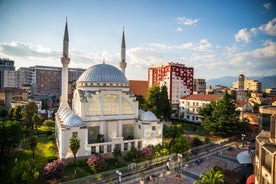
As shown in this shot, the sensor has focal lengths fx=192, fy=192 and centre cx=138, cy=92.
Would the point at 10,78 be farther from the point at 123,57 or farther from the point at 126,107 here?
the point at 126,107

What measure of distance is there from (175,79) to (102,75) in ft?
112

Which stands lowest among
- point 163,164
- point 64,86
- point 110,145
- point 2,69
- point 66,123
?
point 163,164

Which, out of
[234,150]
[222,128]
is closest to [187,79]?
[222,128]

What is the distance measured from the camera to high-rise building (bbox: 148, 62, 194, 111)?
59.3 m

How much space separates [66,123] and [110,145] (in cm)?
641

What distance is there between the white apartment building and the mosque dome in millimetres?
25172

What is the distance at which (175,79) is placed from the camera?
60.0 meters

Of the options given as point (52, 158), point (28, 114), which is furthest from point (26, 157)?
point (28, 114)

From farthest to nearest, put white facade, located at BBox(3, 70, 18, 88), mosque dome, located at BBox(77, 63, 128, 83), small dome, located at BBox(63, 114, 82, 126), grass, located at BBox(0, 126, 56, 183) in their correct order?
1. white facade, located at BBox(3, 70, 18, 88)
2. mosque dome, located at BBox(77, 63, 128, 83)
3. small dome, located at BBox(63, 114, 82, 126)
4. grass, located at BBox(0, 126, 56, 183)

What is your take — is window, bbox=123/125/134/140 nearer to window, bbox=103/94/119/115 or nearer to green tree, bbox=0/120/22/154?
window, bbox=103/94/119/115

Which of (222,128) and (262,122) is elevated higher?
(262,122)

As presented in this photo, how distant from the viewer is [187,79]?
63000 mm

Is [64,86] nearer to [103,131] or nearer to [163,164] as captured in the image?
[103,131]

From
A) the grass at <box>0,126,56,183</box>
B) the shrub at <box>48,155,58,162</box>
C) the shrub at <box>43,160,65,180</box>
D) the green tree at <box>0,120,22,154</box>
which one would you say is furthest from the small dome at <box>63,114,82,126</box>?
the shrub at <box>43,160,65,180</box>
